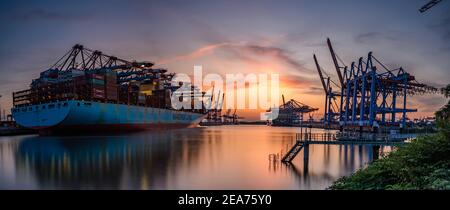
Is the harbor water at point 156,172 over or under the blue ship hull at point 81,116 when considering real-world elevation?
under

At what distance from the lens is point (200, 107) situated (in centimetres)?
12862

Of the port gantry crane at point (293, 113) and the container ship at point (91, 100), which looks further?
the port gantry crane at point (293, 113)

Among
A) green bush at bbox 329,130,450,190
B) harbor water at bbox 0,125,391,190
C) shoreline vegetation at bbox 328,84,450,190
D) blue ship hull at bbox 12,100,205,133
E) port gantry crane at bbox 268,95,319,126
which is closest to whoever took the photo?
green bush at bbox 329,130,450,190

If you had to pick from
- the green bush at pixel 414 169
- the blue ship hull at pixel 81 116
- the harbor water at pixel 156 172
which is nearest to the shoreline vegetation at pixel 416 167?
→ the green bush at pixel 414 169

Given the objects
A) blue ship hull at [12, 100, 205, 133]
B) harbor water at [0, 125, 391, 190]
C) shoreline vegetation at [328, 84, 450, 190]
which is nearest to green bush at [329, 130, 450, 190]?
shoreline vegetation at [328, 84, 450, 190]

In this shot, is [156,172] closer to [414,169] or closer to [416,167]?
[416,167]

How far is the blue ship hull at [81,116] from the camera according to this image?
57406 mm

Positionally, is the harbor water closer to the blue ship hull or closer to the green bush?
the green bush

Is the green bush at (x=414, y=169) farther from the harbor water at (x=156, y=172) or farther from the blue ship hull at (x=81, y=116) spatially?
the blue ship hull at (x=81, y=116)

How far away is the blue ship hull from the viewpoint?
57.4m

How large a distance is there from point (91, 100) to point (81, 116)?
4355 mm

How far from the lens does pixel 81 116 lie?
2299 inches

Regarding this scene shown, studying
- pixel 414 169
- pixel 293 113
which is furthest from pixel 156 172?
pixel 293 113
